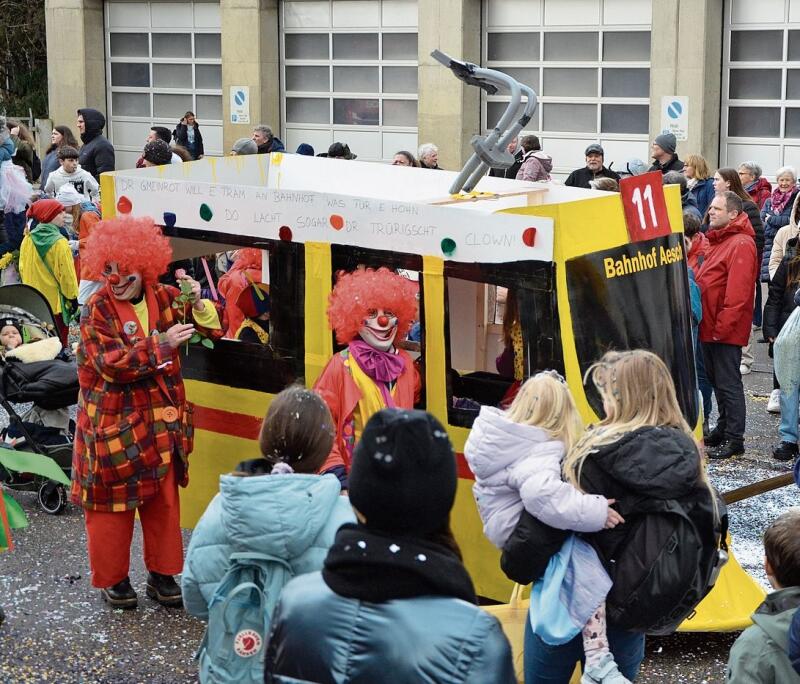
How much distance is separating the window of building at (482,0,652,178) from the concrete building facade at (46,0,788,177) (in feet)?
0.07

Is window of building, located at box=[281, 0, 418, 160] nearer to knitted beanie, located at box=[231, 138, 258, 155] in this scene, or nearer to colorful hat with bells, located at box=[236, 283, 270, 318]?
knitted beanie, located at box=[231, 138, 258, 155]

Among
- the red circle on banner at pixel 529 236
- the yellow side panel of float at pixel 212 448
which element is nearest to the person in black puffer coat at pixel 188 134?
the yellow side panel of float at pixel 212 448

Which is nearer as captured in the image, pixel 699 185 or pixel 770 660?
pixel 770 660

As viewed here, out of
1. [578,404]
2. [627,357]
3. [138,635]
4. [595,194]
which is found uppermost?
[595,194]

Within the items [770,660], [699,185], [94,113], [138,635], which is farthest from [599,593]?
[94,113]

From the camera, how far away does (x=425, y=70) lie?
2009 centimetres

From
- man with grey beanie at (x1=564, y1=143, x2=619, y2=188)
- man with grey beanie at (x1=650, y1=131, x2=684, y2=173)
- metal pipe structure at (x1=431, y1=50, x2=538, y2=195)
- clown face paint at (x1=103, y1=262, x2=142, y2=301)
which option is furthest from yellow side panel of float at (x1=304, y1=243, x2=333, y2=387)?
man with grey beanie at (x1=564, y1=143, x2=619, y2=188)

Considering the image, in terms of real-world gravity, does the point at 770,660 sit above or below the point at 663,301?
below

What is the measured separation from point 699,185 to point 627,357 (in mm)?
8368

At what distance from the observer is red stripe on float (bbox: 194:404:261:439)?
6363 millimetres

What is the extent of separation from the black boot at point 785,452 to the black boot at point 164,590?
4.16 metres

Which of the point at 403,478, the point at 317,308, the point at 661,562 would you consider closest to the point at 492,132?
the point at 317,308

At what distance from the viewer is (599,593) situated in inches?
165

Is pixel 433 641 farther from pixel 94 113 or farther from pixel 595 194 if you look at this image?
pixel 94 113
